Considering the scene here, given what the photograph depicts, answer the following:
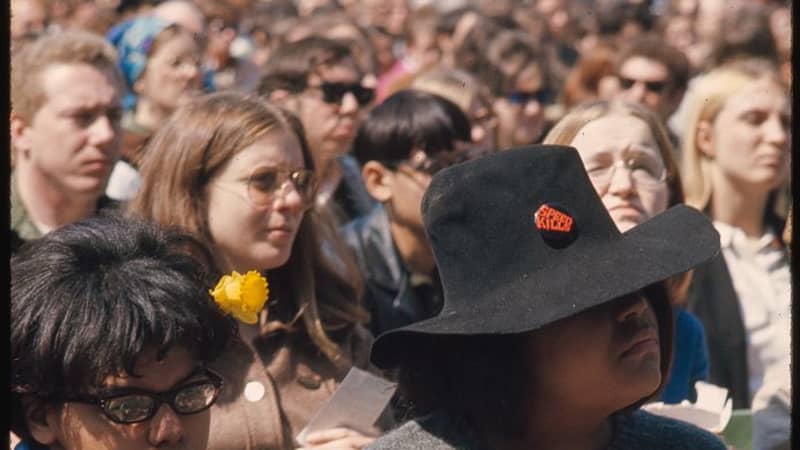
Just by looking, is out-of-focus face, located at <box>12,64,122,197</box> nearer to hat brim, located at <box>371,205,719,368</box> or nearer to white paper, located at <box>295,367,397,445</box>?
white paper, located at <box>295,367,397,445</box>

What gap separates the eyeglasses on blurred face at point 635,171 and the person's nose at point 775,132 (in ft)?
5.12

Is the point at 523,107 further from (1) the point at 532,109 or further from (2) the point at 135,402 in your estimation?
(2) the point at 135,402

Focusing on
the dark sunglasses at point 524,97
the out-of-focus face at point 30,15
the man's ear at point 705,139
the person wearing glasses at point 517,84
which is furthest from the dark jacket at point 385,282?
the out-of-focus face at point 30,15

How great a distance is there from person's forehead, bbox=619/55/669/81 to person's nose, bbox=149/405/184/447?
5778 mm

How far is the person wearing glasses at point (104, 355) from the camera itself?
9.17 ft

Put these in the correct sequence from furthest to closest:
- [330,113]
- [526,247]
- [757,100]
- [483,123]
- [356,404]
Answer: [330,113]
[483,123]
[757,100]
[356,404]
[526,247]

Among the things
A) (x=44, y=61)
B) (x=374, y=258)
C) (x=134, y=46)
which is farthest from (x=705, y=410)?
(x=134, y=46)

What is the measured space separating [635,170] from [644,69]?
4.17 meters

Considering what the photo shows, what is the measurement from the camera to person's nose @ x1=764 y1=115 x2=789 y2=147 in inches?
226

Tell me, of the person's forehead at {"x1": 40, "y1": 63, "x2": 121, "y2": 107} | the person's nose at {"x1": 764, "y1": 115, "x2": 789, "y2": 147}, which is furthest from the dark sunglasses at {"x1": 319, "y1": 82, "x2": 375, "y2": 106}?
the person's nose at {"x1": 764, "y1": 115, "x2": 789, "y2": 147}

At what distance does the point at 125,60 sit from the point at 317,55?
5.01ft

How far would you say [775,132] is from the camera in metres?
5.76

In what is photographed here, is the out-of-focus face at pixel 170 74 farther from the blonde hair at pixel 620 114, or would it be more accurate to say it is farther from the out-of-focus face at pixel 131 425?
the out-of-focus face at pixel 131 425

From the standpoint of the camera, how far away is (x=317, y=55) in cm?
645
